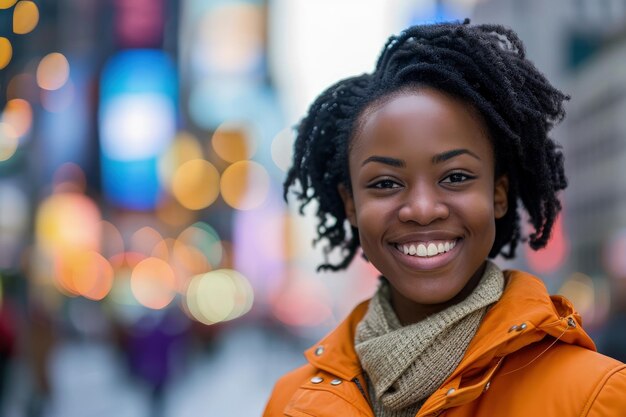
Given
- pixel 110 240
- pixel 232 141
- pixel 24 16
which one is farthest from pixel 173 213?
pixel 24 16

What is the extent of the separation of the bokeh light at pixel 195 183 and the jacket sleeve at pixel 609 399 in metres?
45.9

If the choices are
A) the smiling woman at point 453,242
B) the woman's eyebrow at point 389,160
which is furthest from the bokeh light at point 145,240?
the woman's eyebrow at point 389,160

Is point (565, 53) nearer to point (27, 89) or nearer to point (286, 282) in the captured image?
point (286, 282)

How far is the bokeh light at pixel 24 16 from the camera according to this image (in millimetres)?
7884

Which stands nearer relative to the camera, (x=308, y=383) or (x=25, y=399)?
(x=308, y=383)

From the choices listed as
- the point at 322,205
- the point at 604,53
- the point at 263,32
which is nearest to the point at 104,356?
the point at 263,32

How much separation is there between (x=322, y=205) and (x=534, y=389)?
3.81 ft

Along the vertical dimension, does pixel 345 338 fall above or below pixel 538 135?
below

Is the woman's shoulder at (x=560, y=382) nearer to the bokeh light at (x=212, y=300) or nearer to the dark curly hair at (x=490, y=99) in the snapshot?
the dark curly hair at (x=490, y=99)

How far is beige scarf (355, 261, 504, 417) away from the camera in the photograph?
2506mm

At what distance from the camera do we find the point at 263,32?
172 ft

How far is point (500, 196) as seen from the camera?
9.18 feet

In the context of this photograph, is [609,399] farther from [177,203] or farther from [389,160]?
[177,203]

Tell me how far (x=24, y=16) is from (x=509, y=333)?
6758 mm
